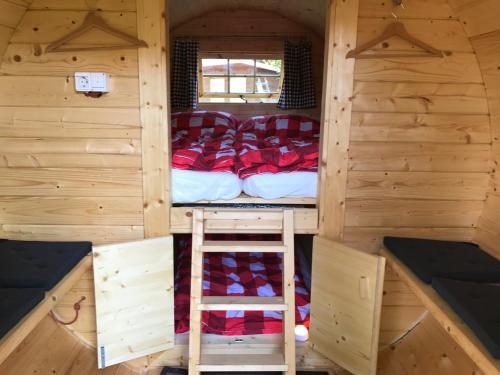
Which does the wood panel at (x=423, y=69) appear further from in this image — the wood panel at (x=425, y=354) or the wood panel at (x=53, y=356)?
the wood panel at (x=53, y=356)

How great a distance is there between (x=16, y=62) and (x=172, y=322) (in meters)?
1.49

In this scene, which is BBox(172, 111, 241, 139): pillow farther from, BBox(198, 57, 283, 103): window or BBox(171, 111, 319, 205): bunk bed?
BBox(171, 111, 319, 205): bunk bed

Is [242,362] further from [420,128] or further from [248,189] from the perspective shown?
[420,128]

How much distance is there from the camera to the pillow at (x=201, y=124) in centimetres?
336

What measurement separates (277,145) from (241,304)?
1.25 m

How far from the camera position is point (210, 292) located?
2.35 metres

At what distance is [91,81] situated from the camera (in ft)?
6.29

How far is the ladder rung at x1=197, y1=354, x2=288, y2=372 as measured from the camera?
194 centimetres

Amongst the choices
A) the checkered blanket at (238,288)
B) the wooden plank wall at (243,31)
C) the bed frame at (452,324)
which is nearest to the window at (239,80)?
the wooden plank wall at (243,31)

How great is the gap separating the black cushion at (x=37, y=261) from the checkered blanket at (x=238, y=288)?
68cm

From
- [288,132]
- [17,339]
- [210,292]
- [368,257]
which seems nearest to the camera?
[17,339]

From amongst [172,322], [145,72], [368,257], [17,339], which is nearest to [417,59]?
[368,257]

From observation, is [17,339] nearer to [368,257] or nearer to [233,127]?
[368,257]

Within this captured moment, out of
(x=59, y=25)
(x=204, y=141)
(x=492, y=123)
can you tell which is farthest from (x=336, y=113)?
(x=59, y=25)
